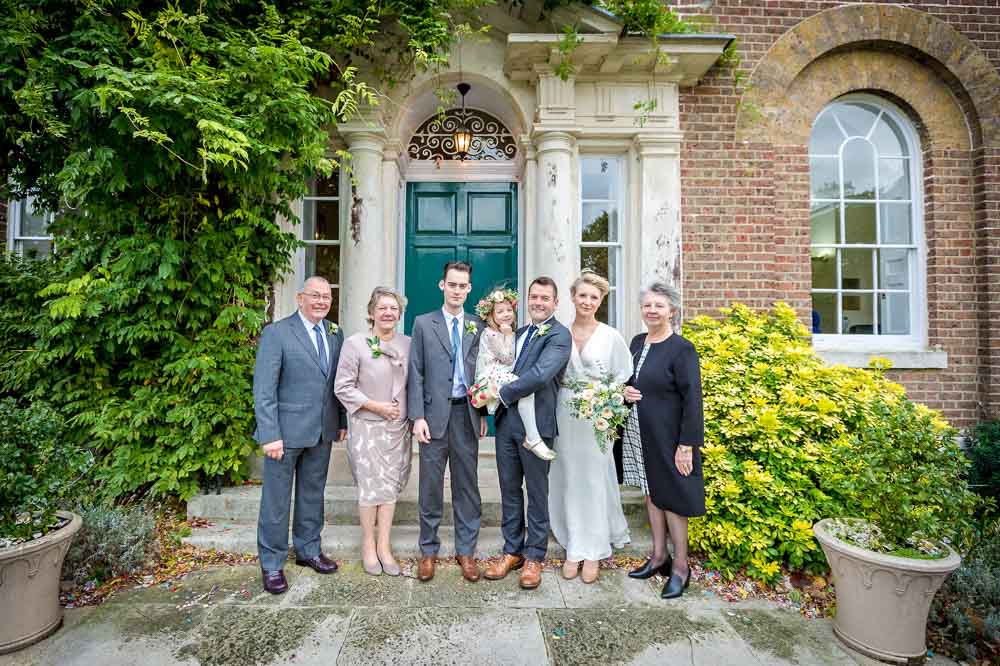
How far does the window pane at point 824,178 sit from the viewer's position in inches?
228

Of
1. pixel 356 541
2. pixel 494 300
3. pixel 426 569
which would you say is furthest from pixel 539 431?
pixel 356 541

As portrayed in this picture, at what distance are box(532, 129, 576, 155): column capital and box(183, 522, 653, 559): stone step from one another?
3687mm

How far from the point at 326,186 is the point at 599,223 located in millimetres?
3076

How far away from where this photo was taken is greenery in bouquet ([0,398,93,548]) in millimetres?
2865

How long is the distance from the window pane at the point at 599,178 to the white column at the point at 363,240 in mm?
2235

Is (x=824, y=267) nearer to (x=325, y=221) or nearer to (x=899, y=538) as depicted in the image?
(x=899, y=538)


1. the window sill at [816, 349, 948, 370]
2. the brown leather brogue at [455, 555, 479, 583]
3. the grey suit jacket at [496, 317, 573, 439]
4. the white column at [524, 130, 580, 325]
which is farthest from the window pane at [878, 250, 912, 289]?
the brown leather brogue at [455, 555, 479, 583]

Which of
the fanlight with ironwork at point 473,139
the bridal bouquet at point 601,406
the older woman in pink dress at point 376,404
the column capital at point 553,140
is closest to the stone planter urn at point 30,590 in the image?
the older woman in pink dress at point 376,404

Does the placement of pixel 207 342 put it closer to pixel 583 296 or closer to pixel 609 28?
pixel 583 296

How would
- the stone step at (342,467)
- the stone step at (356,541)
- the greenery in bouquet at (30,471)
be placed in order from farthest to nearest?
1. the stone step at (342,467)
2. the stone step at (356,541)
3. the greenery in bouquet at (30,471)

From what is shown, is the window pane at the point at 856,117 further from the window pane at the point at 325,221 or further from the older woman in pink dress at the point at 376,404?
the window pane at the point at 325,221

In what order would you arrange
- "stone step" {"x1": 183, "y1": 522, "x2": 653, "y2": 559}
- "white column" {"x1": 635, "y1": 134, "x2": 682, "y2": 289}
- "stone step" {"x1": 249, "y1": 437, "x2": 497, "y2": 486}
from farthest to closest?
1. "white column" {"x1": 635, "y1": 134, "x2": 682, "y2": 289}
2. "stone step" {"x1": 249, "y1": 437, "x2": 497, "y2": 486}
3. "stone step" {"x1": 183, "y1": 522, "x2": 653, "y2": 559}

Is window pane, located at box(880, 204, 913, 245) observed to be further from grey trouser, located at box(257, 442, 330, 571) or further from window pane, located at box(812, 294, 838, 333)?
grey trouser, located at box(257, 442, 330, 571)

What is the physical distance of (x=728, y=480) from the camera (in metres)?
3.54
